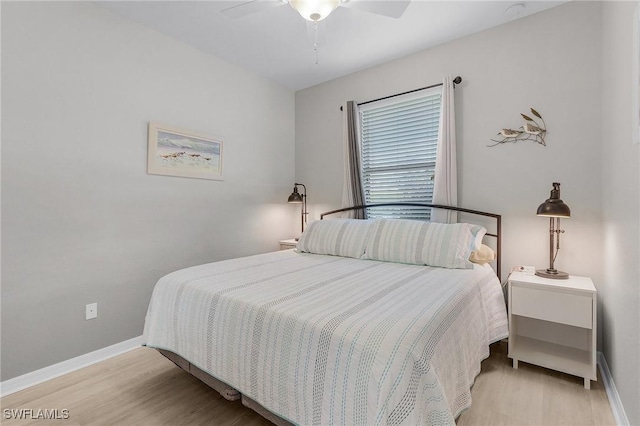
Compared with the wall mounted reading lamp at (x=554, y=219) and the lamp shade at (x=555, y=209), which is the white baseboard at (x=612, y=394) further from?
the lamp shade at (x=555, y=209)

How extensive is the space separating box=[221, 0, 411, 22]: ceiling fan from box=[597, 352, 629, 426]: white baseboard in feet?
8.32

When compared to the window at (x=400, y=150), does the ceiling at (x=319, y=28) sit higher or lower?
higher

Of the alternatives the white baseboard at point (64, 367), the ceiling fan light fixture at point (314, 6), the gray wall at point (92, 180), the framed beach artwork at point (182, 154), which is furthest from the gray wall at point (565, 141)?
the white baseboard at point (64, 367)

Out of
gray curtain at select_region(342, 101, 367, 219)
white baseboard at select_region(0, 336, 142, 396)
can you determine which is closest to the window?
gray curtain at select_region(342, 101, 367, 219)

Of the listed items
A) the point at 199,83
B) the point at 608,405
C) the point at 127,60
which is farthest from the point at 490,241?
the point at 127,60

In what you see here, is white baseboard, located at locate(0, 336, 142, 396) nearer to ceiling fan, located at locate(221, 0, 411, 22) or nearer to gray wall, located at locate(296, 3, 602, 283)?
ceiling fan, located at locate(221, 0, 411, 22)

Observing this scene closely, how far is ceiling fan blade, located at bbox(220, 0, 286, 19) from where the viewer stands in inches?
70.4

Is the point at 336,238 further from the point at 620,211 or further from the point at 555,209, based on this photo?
the point at 620,211

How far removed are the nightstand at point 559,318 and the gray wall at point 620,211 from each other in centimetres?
12

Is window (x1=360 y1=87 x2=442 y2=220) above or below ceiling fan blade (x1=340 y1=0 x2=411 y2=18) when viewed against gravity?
below

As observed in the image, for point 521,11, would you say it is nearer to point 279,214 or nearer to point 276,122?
point 276,122

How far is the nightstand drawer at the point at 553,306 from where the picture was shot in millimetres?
1864

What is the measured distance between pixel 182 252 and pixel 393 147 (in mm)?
2471

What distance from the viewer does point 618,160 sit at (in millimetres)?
1706
